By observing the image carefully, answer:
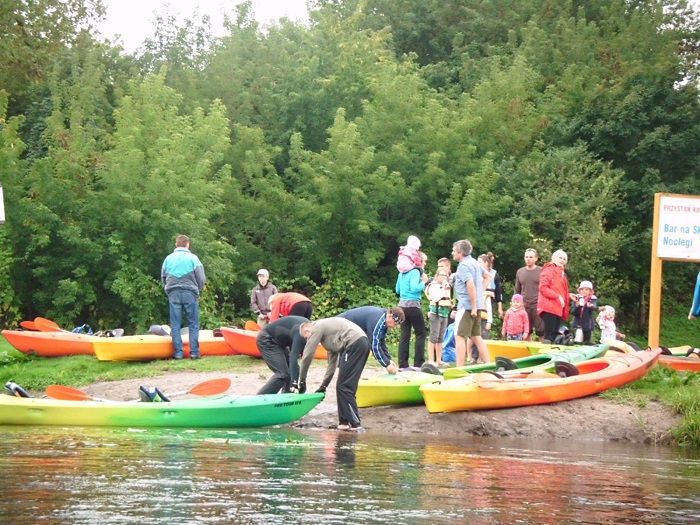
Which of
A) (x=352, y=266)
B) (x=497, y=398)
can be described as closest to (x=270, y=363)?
(x=497, y=398)

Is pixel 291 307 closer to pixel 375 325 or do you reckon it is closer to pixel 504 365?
pixel 375 325

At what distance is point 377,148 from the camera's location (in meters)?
31.8

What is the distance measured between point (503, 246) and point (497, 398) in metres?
16.2

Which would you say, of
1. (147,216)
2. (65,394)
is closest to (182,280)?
(65,394)

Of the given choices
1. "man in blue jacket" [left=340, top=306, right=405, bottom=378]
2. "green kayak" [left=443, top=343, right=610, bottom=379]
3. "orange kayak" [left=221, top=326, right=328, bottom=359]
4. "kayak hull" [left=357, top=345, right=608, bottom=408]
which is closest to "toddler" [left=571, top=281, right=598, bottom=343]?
"green kayak" [left=443, top=343, right=610, bottom=379]

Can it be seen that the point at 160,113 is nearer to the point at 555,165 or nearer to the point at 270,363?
the point at 555,165

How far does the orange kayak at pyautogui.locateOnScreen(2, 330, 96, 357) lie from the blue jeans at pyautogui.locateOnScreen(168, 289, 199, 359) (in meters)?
1.93

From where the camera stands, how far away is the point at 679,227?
55.5 ft

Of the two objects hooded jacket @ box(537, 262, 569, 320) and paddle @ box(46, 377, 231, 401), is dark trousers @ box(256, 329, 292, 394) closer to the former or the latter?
paddle @ box(46, 377, 231, 401)

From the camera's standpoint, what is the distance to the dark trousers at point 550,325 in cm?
1800

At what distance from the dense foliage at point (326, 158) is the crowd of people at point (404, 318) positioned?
6612 millimetres

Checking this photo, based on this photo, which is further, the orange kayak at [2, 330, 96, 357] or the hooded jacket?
the orange kayak at [2, 330, 96, 357]

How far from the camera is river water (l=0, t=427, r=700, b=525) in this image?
8164mm

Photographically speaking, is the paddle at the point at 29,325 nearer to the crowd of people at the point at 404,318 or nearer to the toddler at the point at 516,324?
the crowd of people at the point at 404,318
